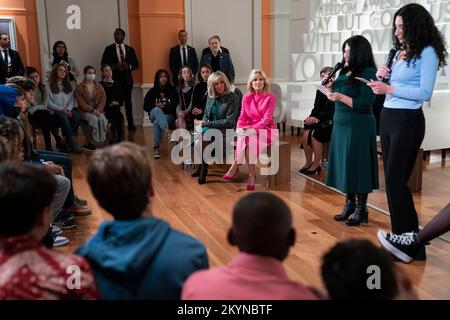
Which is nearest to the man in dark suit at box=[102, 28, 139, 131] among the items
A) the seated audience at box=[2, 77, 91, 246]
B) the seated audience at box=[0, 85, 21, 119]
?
the seated audience at box=[2, 77, 91, 246]

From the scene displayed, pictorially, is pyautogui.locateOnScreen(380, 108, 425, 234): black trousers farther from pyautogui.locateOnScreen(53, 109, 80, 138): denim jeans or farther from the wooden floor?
pyautogui.locateOnScreen(53, 109, 80, 138): denim jeans

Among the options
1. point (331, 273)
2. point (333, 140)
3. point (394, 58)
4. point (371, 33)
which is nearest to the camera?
point (331, 273)

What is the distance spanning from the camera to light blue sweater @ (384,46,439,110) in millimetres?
2893

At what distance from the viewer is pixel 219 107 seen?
17.2 ft

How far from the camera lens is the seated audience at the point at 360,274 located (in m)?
1.15

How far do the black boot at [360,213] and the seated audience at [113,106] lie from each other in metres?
4.21

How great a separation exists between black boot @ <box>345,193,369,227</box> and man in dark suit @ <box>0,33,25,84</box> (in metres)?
5.43

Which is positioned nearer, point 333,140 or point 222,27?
point 333,140

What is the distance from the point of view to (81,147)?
6965 millimetres
